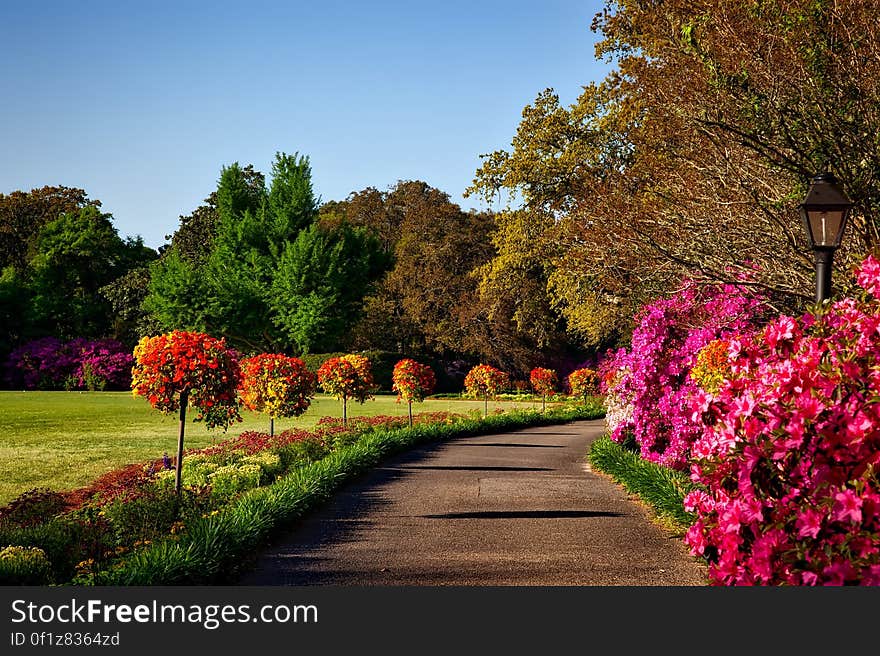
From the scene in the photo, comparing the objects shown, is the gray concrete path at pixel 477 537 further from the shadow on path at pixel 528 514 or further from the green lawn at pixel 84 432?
the green lawn at pixel 84 432

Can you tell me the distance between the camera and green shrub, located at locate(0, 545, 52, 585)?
6.32 meters

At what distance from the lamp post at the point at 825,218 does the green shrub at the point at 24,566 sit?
674 cm

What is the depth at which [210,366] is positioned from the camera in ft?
34.1

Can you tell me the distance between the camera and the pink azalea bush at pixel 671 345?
38.5ft

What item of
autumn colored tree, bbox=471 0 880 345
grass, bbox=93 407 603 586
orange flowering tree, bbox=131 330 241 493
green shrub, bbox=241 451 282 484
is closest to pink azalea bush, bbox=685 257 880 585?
grass, bbox=93 407 603 586

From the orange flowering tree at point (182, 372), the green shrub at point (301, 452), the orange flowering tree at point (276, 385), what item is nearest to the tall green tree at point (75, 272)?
the orange flowering tree at point (276, 385)

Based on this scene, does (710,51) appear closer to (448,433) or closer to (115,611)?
(115,611)

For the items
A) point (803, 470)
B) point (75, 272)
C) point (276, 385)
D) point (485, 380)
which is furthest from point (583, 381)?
point (75, 272)

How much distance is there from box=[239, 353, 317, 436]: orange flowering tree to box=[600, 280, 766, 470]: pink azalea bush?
22.7 feet

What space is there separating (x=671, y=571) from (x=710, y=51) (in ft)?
21.4

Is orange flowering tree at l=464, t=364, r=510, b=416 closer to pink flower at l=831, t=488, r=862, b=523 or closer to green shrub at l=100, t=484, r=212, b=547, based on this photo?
green shrub at l=100, t=484, r=212, b=547

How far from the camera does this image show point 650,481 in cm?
1036

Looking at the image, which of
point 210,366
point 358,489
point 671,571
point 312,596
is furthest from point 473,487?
point 312,596

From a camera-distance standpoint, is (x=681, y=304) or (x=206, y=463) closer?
(x=681, y=304)
